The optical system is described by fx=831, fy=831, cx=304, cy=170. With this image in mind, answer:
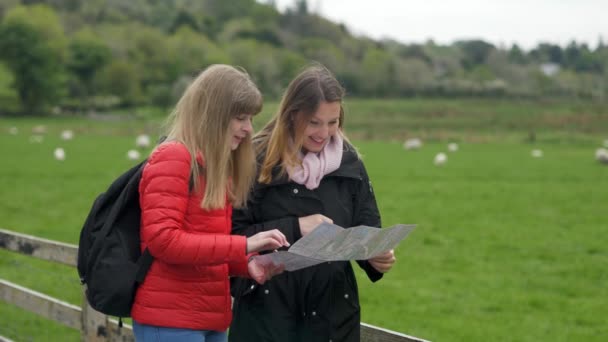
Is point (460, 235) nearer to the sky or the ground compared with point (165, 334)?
nearer to the ground

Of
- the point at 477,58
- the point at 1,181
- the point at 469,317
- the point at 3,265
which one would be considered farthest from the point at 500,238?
the point at 477,58

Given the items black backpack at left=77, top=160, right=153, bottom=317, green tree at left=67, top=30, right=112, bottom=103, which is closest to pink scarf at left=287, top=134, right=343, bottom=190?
black backpack at left=77, top=160, right=153, bottom=317

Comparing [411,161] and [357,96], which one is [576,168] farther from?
[357,96]

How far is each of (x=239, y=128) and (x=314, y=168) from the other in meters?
0.47

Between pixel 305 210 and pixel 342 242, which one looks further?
pixel 305 210

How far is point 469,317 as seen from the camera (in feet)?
29.7

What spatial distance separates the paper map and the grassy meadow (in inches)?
209

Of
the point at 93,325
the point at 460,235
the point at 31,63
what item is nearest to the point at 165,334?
the point at 93,325

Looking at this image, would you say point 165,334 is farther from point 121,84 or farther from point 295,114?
point 121,84

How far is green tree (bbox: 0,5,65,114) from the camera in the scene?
325 ft

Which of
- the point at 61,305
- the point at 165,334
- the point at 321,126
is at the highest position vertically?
the point at 321,126

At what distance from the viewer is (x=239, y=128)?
3281 millimetres

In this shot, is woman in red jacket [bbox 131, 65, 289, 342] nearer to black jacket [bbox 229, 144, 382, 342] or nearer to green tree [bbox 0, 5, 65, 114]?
black jacket [bbox 229, 144, 382, 342]

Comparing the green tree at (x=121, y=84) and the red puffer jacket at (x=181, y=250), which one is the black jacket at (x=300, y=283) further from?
the green tree at (x=121, y=84)
